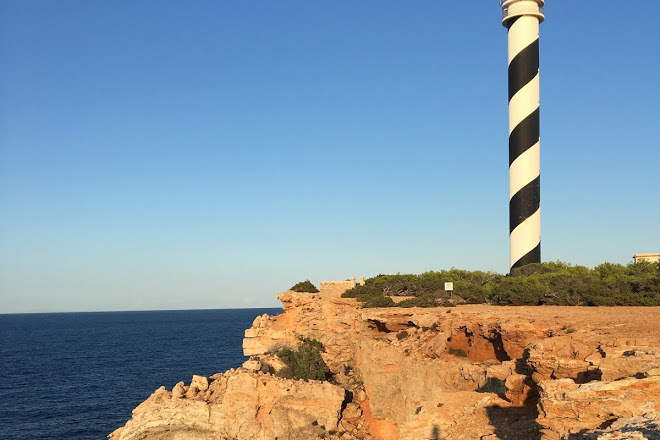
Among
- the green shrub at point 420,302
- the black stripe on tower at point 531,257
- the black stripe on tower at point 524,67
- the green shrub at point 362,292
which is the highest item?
the black stripe on tower at point 524,67

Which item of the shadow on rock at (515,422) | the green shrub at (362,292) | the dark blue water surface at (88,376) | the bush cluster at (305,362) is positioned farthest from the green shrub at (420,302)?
the dark blue water surface at (88,376)

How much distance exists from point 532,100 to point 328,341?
22071mm

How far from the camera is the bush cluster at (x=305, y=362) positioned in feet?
89.6

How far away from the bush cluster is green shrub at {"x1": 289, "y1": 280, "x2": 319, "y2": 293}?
473 centimetres

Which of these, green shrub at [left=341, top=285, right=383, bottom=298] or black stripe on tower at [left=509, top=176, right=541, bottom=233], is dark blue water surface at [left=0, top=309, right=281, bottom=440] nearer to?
green shrub at [left=341, top=285, right=383, bottom=298]

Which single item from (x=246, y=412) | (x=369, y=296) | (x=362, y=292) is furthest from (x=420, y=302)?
(x=246, y=412)

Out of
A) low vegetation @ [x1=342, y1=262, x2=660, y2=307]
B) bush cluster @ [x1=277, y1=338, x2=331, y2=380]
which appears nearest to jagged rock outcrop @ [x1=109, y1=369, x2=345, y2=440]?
bush cluster @ [x1=277, y1=338, x2=331, y2=380]

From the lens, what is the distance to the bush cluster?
27312 mm

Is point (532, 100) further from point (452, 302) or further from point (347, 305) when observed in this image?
point (347, 305)

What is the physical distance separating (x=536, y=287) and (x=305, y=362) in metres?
13.2

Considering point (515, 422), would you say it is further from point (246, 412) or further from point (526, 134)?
point (526, 134)

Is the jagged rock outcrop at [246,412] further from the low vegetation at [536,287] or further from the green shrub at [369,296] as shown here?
the low vegetation at [536,287]

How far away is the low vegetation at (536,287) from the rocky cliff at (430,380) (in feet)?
6.81

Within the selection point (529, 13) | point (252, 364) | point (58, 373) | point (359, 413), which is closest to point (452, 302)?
point (359, 413)
